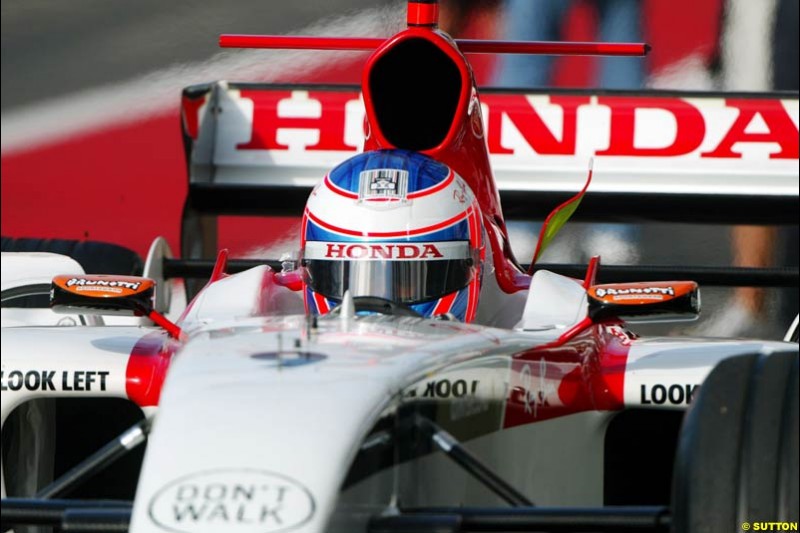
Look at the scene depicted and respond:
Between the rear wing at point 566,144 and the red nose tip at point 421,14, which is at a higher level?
the red nose tip at point 421,14

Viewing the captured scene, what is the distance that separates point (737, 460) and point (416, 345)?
1.78ft

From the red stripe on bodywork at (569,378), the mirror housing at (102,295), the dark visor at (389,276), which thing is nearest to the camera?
the red stripe on bodywork at (569,378)

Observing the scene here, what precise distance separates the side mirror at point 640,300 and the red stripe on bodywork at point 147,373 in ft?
3.04

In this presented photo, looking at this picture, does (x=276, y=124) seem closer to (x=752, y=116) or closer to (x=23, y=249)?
(x=23, y=249)

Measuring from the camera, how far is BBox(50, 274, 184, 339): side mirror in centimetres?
279

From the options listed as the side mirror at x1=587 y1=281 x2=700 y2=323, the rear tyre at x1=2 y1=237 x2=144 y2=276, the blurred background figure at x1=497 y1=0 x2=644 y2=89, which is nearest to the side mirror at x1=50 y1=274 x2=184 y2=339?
the side mirror at x1=587 y1=281 x2=700 y2=323

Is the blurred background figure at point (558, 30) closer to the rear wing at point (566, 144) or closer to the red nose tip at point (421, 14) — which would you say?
the rear wing at point (566, 144)

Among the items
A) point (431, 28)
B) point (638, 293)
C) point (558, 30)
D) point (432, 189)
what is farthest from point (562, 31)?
point (638, 293)

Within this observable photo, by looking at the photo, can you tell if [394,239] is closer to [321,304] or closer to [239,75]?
[321,304]

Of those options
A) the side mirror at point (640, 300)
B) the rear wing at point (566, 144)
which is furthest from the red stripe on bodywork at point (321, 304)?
the rear wing at point (566, 144)

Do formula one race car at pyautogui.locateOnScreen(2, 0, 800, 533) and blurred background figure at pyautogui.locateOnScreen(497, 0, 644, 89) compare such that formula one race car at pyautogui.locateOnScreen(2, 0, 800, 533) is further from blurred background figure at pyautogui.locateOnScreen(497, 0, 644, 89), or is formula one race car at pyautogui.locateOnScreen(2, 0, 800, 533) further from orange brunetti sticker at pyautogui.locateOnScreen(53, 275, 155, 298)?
blurred background figure at pyautogui.locateOnScreen(497, 0, 644, 89)

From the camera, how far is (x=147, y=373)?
3133 millimetres

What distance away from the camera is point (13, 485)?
340cm

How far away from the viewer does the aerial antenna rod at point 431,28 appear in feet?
12.7
